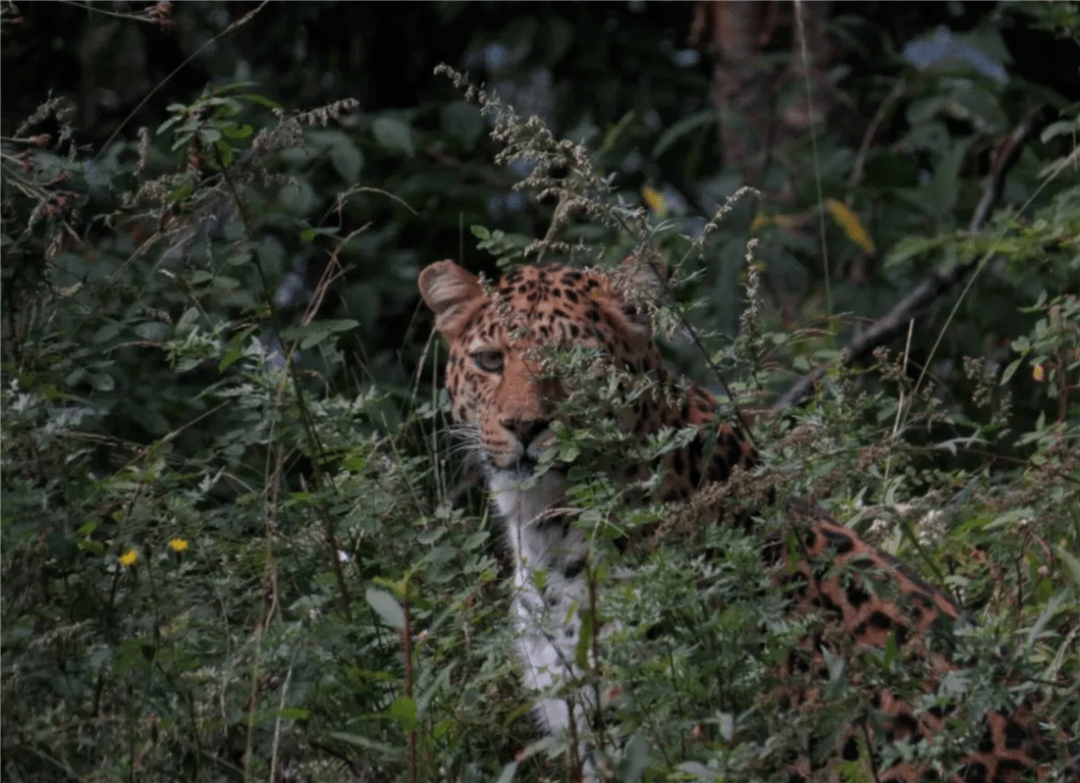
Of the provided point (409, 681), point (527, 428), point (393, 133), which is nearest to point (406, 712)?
point (409, 681)

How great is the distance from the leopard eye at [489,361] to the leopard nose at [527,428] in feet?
0.93

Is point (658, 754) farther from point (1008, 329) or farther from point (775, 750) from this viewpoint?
point (1008, 329)

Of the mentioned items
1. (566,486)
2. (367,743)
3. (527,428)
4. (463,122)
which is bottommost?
(463,122)

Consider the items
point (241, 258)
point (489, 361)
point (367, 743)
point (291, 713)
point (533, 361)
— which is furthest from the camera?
point (489, 361)

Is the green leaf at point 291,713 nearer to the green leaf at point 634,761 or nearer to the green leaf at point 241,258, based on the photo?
the green leaf at point 634,761

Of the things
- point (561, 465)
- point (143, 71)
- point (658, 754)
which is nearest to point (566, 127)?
point (143, 71)

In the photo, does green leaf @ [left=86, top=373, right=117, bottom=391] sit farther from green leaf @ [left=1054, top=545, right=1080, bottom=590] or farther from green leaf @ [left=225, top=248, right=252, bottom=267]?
green leaf @ [left=1054, top=545, right=1080, bottom=590]

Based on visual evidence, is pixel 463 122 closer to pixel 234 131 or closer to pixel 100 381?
pixel 100 381

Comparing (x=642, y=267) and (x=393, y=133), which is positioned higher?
(x=642, y=267)

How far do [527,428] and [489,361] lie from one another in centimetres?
34

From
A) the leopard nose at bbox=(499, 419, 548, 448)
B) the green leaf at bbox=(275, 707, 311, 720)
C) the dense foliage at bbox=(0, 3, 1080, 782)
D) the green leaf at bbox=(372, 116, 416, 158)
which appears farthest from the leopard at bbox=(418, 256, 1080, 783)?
the green leaf at bbox=(372, 116, 416, 158)

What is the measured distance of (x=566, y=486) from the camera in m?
5.54

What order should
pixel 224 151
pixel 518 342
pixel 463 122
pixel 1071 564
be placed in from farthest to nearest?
pixel 463 122 < pixel 518 342 < pixel 224 151 < pixel 1071 564

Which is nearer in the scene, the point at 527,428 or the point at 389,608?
the point at 389,608
